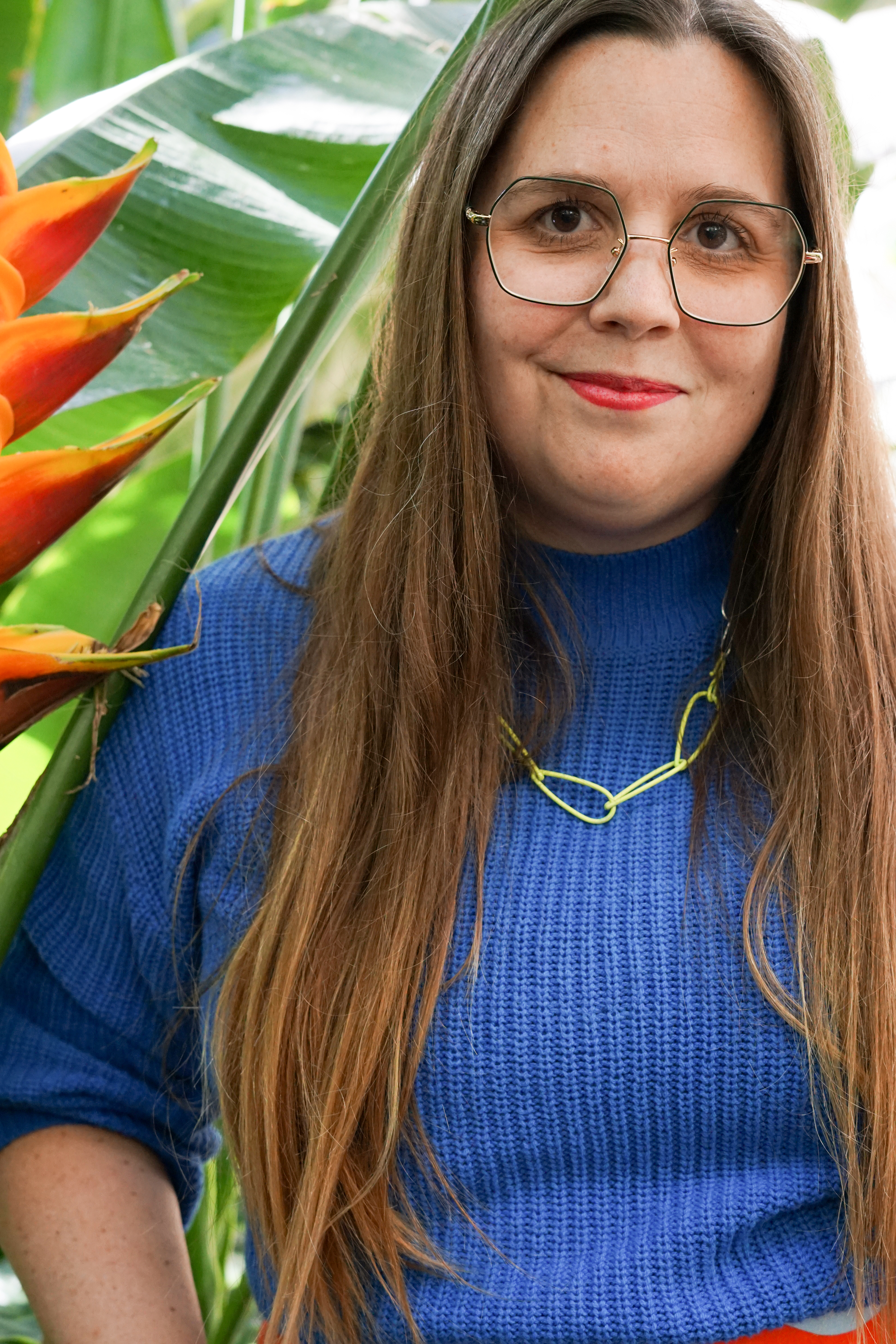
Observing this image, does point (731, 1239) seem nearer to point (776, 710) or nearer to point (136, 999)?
point (776, 710)

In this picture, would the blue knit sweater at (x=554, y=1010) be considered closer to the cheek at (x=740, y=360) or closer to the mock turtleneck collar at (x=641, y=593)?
the mock turtleneck collar at (x=641, y=593)

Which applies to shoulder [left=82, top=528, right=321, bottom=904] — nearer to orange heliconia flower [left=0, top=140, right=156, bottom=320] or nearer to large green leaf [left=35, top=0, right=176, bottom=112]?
orange heliconia flower [left=0, top=140, right=156, bottom=320]

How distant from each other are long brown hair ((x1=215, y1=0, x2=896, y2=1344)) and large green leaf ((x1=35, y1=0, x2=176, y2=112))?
0.49 m

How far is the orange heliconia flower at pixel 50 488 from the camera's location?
49 cm

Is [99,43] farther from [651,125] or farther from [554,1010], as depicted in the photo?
[554,1010]

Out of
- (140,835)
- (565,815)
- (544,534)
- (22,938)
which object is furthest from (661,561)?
(22,938)

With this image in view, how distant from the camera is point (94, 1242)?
0.83 m

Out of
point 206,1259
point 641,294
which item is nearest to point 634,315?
point 641,294

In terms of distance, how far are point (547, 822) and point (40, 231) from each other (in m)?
0.49

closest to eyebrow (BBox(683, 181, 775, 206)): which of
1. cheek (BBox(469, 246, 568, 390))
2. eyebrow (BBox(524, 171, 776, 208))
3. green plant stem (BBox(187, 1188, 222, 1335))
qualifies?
eyebrow (BBox(524, 171, 776, 208))

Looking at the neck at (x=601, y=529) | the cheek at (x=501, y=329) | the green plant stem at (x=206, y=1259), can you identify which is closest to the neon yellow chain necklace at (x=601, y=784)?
the neck at (x=601, y=529)

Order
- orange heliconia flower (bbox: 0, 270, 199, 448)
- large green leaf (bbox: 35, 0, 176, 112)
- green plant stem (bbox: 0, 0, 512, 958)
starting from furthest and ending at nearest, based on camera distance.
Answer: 1. large green leaf (bbox: 35, 0, 176, 112)
2. green plant stem (bbox: 0, 0, 512, 958)
3. orange heliconia flower (bbox: 0, 270, 199, 448)

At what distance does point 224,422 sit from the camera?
1272 millimetres

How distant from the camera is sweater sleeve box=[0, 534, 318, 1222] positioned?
0.85 m
